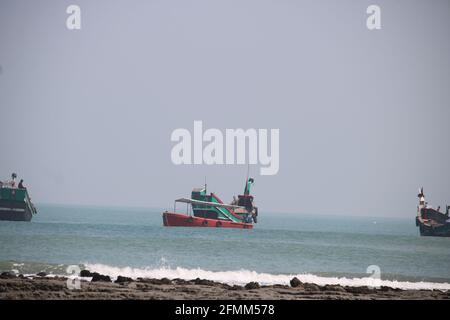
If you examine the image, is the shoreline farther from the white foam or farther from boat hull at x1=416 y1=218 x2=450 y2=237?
boat hull at x1=416 y1=218 x2=450 y2=237

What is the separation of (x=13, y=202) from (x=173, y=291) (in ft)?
254

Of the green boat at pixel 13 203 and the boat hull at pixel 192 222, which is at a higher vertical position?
the green boat at pixel 13 203

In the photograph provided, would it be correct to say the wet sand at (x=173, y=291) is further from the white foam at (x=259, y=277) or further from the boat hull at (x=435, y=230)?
the boat hull at (x=435, y=230)

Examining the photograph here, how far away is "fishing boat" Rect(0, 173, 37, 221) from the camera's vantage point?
3982 inches

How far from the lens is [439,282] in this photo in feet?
174

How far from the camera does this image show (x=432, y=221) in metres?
105

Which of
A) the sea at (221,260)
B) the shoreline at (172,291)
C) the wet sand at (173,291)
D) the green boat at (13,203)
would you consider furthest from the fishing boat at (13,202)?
the wet sand at (173,291)

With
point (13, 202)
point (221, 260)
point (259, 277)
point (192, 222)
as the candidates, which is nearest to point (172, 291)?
point (259, 277)

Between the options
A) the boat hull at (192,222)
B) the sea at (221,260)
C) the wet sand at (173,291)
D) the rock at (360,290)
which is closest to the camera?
the wet sand at (173,291)

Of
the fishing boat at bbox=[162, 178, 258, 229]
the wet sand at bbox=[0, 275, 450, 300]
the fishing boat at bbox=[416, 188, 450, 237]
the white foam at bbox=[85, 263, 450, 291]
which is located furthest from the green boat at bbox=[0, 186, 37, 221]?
the wet sand at bbox=[0, 275, 450, 300]

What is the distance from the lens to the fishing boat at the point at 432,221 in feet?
342

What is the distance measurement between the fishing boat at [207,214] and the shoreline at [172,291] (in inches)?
2658

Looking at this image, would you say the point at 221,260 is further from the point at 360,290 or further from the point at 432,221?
the point at 432,221
